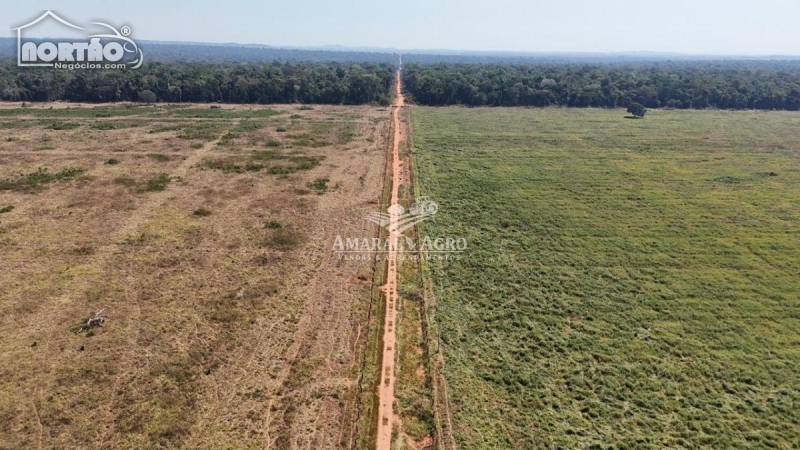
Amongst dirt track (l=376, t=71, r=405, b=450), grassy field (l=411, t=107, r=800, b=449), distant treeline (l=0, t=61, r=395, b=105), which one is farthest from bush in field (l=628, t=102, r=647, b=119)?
dirt track (l=376, t=71, r=405, b=450)

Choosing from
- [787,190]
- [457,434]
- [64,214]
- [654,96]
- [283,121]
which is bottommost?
[457,434]

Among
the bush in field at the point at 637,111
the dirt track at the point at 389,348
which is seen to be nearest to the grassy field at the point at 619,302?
the dirt track at the point at 389,348

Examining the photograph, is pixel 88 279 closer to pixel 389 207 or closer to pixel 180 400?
pixel 180 400

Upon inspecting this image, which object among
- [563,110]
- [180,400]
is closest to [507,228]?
[180,400]

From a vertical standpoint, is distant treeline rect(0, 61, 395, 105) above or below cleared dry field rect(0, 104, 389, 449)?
above

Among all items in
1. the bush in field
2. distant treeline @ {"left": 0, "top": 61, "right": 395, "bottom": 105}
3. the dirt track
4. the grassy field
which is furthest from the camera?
distant treeline @ {"left": 0, "top": 61, "right": 395, "bottom": 105}

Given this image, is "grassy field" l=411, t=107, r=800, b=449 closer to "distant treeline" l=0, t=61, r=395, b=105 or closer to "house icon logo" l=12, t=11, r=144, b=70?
"distant treeline" l=0, t=61, r=395, b=105
